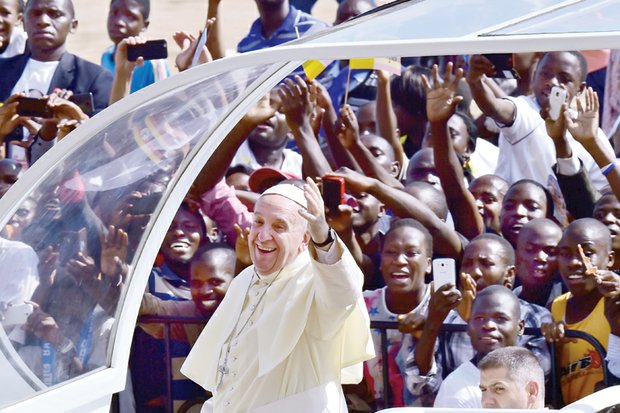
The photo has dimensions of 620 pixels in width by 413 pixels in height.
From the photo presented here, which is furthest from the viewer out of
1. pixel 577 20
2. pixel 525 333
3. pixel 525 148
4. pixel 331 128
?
pixel 331 128

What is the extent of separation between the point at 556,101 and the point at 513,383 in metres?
2.02

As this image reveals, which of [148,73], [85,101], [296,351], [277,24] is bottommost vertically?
[296,351]

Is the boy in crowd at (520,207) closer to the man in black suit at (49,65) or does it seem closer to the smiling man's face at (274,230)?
the smiling man's face at (274,230)

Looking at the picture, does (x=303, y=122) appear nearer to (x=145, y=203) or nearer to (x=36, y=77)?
(x=36, y=77)

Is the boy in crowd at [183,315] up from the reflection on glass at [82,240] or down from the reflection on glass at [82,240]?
down

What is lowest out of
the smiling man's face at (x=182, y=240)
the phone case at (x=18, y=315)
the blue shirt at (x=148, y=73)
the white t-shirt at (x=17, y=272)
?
the smiling man's face at (x=182, y=240)

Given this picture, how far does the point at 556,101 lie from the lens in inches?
260

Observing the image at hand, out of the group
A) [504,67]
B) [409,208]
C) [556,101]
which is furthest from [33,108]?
[556,101]

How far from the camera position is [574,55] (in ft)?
23.0

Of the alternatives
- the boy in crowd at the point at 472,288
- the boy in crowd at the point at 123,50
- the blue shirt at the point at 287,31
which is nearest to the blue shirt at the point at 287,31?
the blue shirt at the point at 287,31

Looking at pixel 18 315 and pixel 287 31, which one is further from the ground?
pixel 287 31

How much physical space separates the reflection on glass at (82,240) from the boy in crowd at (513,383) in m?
1.44

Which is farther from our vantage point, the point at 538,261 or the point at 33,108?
the point at 33,108

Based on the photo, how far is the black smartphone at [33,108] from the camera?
24.2ft
